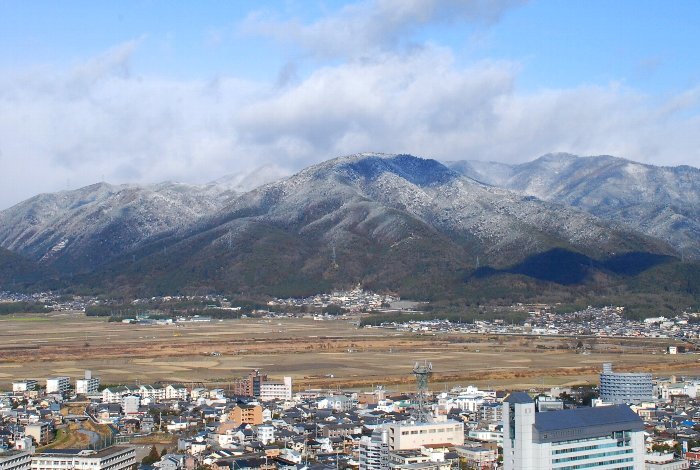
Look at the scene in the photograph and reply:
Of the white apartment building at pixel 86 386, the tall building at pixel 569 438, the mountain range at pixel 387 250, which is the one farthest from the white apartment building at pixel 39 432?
the mountain range at pixel 387 250

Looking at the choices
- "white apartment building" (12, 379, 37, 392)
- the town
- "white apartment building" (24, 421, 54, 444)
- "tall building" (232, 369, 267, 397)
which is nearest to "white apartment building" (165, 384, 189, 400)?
the town

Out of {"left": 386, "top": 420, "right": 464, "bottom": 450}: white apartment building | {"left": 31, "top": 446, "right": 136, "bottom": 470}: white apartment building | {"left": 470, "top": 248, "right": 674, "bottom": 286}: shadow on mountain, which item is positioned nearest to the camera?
{"left": 386, "top": 420, "right": 464, "bottom": 450}: white apartment building

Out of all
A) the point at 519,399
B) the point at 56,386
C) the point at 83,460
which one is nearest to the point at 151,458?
the point at 83,460

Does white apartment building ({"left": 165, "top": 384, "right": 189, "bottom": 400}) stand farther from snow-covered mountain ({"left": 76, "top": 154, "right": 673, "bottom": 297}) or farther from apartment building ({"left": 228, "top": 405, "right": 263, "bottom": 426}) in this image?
snow-covered mountain ({"left": 76, "top": 154, "right": 673, "bottom": 297})

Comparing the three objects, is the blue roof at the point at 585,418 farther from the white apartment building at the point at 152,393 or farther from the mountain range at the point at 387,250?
the mountain range at the point at 387,250

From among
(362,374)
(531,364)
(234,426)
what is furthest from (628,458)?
(531,364)

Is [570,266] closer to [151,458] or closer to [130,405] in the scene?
[130,405]
